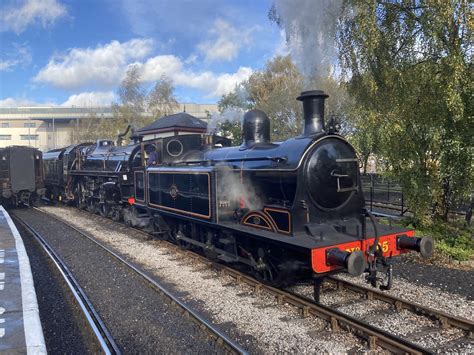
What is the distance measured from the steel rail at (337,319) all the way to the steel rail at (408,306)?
93 centimetres

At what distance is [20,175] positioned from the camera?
19.7m

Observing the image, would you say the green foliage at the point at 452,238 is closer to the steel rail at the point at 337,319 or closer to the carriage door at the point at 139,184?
the steel rail at the point at 337,319

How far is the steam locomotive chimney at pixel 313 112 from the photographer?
21.0 ft

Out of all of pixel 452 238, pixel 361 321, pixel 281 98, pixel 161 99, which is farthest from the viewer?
pixel 161 99

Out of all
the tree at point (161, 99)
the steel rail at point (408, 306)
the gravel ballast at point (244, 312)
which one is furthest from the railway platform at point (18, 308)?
the tree at point (161, 99)

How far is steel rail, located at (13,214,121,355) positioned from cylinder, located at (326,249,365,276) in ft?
9.09

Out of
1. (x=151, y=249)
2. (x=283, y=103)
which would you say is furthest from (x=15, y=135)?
(x=151, y=249)

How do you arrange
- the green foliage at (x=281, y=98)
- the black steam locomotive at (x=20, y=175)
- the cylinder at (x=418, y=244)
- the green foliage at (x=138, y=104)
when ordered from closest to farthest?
the cylinder at (x=418, y=244)
the black steam locomotive at (x=20, y=175)
the green foliage at (x=281, y=98)
the green foliage at (x=138, y=104)

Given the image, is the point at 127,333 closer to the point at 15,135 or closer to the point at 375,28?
the point at 375,28

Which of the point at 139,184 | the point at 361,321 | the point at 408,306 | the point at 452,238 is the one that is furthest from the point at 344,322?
the point at 139,184

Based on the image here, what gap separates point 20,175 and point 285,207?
1749 centimetres

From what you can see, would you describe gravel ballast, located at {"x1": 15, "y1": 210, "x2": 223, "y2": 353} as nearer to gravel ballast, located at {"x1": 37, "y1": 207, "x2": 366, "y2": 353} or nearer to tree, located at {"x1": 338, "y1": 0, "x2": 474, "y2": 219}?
gravel ballast, located at {"x1": 37, "y1": 207, "x2": 366, "y2": 353}

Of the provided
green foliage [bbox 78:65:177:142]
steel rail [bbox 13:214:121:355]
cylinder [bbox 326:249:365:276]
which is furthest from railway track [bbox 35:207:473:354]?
green foliage [bbox 78:65:177:142]

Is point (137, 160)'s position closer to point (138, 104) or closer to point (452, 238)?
point (452, 238)
